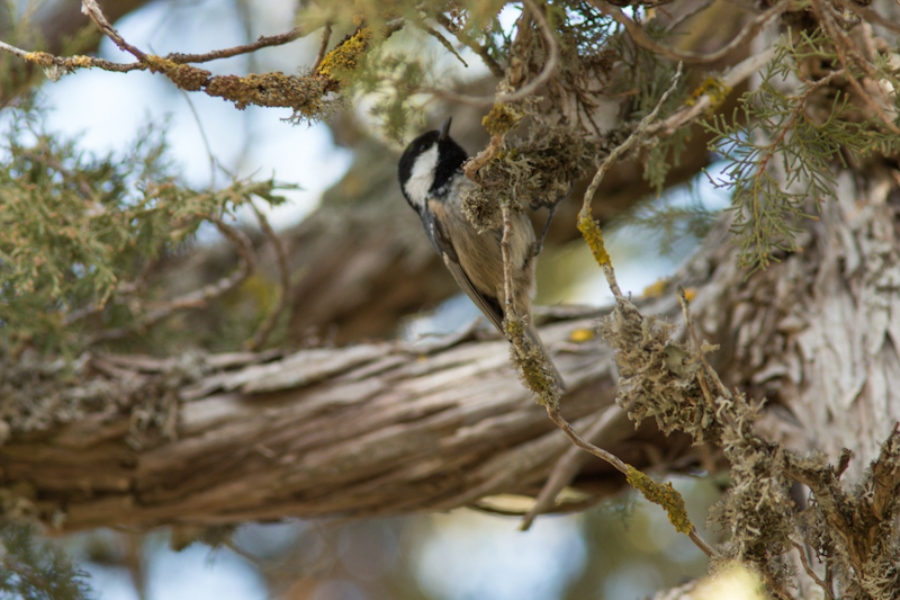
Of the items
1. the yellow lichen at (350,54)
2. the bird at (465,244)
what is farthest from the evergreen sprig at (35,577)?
the yellow lichen at (350,54)

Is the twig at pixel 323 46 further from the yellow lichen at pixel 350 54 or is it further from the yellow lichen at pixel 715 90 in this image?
the yellow lichen at pixel 715 90

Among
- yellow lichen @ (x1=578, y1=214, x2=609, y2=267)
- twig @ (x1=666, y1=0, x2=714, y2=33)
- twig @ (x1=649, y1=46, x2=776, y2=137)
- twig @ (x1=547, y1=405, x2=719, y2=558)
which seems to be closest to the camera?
twig @ (x1=547, y1=405, x2=719, y2=558)

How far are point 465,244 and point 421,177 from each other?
1.25 ft

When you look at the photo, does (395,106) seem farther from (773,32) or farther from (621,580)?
(621,580)

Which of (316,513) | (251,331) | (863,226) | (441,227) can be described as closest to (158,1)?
(251,331)

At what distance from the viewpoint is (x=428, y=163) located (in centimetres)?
286

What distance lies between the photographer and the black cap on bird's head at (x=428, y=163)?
274 cm

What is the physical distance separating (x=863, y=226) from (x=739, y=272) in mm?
398

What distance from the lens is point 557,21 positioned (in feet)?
5.24

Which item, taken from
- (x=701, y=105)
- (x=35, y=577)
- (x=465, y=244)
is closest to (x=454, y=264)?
(x=465, y=244)

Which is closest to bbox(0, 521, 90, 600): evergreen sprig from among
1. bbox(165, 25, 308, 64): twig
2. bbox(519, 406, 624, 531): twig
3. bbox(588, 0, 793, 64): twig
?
bbox(519, 406, 624, 531): twig

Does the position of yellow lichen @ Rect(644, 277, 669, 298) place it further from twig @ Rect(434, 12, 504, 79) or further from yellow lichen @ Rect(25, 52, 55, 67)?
yellow lichen @ Rect(25, 52, 55, 67)

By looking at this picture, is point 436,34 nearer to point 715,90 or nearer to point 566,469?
point 715,90

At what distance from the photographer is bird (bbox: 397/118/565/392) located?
2.56 m
